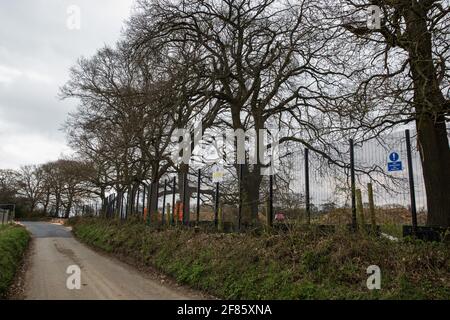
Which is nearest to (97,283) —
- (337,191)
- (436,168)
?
(337,191)

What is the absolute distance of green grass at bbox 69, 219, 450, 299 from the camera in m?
6.82

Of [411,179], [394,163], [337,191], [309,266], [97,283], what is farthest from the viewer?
[97,283]

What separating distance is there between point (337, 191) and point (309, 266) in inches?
112

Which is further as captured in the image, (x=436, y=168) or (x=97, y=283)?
(x=97, y=283)

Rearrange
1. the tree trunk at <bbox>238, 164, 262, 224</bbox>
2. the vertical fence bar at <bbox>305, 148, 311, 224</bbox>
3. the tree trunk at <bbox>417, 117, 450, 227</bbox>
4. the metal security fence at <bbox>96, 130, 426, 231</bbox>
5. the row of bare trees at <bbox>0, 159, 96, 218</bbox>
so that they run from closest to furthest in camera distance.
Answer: the tree trunk at <bbox>417, 117, 450, 227</bbox> → the metal security fence at <bbox>96, 130, 426, 231</bbox> → the vertical fence bar at <bbox>305, 148, 311, 224</bbox> → the tree trunk at <bbox>238, 164, 262, 224</bbox> → the row of bare trees at <bbox>0, 159, 96, 218</bbox>

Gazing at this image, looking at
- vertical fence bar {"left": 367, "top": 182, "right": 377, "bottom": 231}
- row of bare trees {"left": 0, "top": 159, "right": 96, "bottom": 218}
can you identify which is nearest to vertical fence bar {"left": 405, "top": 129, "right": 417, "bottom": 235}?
vertical fence bar {"left": 367, "top": 182, "right": 377, "bottom": 231}

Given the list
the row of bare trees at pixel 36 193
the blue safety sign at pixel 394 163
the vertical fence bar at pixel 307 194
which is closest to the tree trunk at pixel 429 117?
the blue safety sign at pixel 394 163

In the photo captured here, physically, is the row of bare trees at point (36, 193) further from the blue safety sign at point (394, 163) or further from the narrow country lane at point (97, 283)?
the blue safety sign at point (394, 163)

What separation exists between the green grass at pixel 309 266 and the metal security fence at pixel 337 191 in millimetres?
999

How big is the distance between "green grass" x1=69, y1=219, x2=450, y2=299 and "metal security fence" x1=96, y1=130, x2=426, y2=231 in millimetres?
999

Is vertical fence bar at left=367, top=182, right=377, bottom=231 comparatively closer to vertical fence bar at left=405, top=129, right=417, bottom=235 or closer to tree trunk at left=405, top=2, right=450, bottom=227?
vertical fence bar at left=405, top=129, right=417, bottom=235

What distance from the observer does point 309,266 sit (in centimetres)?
823

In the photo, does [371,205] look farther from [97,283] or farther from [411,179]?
[97,283]
